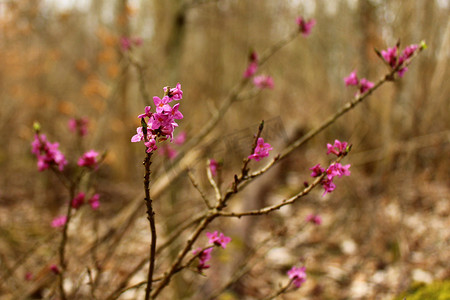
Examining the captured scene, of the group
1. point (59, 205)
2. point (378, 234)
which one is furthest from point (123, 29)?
point (378, 234)

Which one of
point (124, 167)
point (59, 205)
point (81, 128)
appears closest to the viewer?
→ point (81, 128)

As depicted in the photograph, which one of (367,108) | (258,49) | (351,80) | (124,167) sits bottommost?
(351,80)

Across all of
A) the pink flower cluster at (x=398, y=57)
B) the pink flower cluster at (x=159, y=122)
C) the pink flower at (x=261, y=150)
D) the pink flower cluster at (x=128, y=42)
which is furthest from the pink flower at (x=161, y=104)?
the pink flower cluster at (x=128, y=42)

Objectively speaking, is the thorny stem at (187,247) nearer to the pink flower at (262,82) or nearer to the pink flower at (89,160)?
the pink flower at (89,160)

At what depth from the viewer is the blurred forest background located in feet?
10.7

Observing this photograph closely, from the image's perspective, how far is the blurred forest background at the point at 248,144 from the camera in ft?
10.7

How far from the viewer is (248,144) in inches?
74.2

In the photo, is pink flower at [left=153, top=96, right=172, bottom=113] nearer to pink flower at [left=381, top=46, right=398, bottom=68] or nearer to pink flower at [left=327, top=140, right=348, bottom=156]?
pink flower at [left=327, top=140, right=348, bottom=156]

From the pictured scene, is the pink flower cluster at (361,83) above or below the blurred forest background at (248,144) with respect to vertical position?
below

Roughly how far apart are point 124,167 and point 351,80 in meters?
5.97

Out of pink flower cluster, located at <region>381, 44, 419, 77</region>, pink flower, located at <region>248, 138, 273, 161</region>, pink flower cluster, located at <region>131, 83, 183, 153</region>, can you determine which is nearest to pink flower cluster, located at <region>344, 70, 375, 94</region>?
pink flower cluster, located at <region>381, 44, 419, 77</region>

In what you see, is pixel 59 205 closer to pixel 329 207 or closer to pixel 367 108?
pixel 329 207

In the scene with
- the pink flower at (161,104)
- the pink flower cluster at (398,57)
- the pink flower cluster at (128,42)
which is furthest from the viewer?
the pink flower cluster at (128,42)

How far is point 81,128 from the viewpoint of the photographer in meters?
2.18
